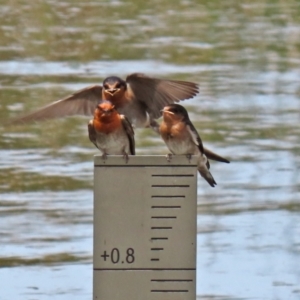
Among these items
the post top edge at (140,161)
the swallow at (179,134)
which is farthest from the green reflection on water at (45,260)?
the post top edge at (140,161)

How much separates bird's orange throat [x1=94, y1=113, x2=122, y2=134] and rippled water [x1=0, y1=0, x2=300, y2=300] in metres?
0.94

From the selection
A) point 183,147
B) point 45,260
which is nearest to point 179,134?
point 183,147

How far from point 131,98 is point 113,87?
0.22 metres

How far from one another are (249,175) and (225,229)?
1.25 meters

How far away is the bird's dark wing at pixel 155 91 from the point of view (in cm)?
630

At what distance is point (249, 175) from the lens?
8680 millimetres

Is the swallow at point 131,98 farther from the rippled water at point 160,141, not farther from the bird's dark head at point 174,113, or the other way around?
the rippled water at point 160,141

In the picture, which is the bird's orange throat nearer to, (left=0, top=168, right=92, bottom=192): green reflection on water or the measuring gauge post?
the measuring gauge post

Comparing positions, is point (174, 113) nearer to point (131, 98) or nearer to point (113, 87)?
point (113, 87)

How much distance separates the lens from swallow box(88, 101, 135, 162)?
19.3ft

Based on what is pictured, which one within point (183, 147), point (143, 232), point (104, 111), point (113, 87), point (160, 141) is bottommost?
point (143, 232)

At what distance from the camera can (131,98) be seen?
6.55 metres

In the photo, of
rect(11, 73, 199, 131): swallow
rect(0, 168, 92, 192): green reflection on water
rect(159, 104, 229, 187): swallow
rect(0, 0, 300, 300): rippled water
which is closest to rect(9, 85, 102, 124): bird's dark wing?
rect(11, 73, 199, 131): swallow

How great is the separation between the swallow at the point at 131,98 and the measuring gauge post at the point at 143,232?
1.24m
